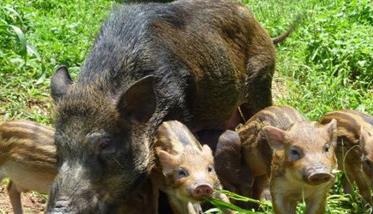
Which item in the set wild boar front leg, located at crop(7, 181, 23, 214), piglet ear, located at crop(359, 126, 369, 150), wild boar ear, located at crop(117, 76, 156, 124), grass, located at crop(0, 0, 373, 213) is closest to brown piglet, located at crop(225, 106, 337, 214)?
piglet ear, located at crop(359, 126, 369, 150)

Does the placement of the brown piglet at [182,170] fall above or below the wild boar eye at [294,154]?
below

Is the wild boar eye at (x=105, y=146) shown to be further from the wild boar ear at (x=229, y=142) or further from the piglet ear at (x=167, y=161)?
the wild boar ear at (x=229, y=142)

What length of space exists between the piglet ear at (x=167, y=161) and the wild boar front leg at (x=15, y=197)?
113 cm

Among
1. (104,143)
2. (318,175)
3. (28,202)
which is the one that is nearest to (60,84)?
(104,143)

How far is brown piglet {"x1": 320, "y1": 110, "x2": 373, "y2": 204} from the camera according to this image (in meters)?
5.66

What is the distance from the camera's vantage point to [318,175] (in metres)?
4.82

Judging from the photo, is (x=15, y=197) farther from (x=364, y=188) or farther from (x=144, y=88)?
(x=364, y=188)

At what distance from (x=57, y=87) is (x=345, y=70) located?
332 centimetres

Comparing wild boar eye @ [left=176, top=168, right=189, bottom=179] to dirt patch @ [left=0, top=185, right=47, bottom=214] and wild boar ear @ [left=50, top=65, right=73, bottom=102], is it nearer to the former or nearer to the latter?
wild boar ear @ [left=50, top=65, right=73, bottom=102]

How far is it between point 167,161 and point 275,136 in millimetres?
651

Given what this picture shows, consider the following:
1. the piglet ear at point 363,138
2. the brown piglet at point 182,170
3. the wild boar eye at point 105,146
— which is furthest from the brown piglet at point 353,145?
the wild boar eye at point 105,146

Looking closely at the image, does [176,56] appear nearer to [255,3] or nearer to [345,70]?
[345,70]

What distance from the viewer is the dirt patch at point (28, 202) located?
6328 mm

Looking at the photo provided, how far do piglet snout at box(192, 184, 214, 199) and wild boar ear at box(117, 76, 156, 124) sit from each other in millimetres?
817
